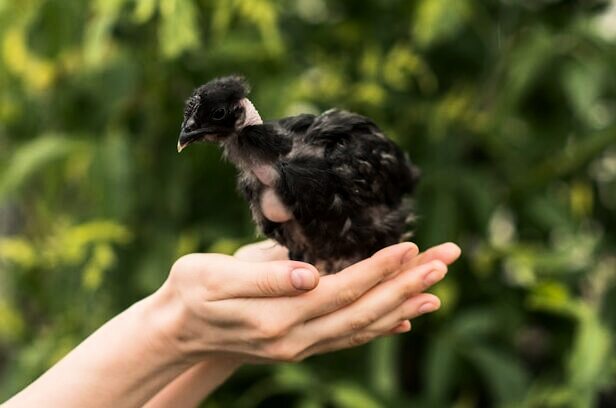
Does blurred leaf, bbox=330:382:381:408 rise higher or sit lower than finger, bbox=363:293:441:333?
higher

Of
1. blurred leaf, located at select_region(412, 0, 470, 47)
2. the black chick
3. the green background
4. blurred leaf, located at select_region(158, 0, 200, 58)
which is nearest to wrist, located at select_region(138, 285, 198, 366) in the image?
the black chick

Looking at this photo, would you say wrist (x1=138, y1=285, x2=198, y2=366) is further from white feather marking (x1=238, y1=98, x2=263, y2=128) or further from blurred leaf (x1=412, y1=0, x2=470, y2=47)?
blurred leaf (x1=412, y1=0, x2=470, y2=47)

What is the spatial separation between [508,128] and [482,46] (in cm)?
16

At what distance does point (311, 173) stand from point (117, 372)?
0.26m

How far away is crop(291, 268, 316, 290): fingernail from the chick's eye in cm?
14

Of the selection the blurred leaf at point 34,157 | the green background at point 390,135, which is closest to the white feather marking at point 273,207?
the green background at point 390,135

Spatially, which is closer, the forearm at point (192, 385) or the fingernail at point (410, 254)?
the fingernail at point (410, 254)

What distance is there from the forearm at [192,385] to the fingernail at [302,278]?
0.66 feet

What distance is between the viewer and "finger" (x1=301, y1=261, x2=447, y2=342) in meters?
0.73

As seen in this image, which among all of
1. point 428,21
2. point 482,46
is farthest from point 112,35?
point 482,46

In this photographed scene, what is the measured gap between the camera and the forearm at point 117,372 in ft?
2.45

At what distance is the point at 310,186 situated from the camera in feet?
2.31

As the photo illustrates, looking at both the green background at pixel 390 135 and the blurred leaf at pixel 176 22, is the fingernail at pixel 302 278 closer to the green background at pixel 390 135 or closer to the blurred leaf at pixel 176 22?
the blurred leaf at pixel 176 22

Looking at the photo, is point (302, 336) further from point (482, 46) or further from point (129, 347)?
point (482, 46)
